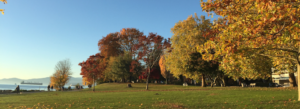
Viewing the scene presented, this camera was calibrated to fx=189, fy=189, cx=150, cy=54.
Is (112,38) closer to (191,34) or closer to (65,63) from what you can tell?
(65,63)

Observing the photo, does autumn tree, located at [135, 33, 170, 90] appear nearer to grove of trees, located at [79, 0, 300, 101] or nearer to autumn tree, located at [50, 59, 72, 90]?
grove of trees, located at [79, 0, 300, 101]

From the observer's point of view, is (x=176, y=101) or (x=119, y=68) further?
(x=119, y=68)

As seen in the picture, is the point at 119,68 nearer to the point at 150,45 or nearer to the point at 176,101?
the point at 150,45

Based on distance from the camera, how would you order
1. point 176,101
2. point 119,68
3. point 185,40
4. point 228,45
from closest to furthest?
point 228,45 < point 176,101 < point 185,40 < point 119,68

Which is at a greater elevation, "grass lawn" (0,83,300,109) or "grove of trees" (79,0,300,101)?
"grove of trees" (79,0,300,101)

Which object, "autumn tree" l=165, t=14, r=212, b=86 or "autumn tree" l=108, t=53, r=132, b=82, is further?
"autumn tree" l=108, t=53, r=132, b=82

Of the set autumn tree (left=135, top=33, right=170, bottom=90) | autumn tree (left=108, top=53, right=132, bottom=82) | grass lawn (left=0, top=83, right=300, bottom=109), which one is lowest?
grass lawn (left=0, top=83, right=300, bottom=109)

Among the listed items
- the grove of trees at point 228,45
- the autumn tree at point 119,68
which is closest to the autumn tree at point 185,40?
the grove of trees at point 228,45

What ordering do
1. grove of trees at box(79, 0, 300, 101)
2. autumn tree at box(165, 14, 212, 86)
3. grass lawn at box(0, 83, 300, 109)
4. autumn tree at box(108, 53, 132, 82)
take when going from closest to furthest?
grove of trees at box(79, 0, 300, 101)
grass lawn at box(0, 83, 300, 109)
autumn tree at box(165, 14, 212, 86)
autumn tree at box(108, 53, 132, 82)

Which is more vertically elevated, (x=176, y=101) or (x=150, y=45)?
(x=150, y=45)

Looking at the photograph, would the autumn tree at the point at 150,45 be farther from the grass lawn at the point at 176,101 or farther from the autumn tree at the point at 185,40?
the grass lawn at the point at 176,101

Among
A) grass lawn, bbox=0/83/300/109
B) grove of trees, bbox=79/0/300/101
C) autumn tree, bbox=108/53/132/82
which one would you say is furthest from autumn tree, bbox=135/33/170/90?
autumn tree, bbox=108/53/132/82

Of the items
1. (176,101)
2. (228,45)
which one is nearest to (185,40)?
(176,101)

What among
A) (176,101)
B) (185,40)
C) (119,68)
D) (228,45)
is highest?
(185,40)
